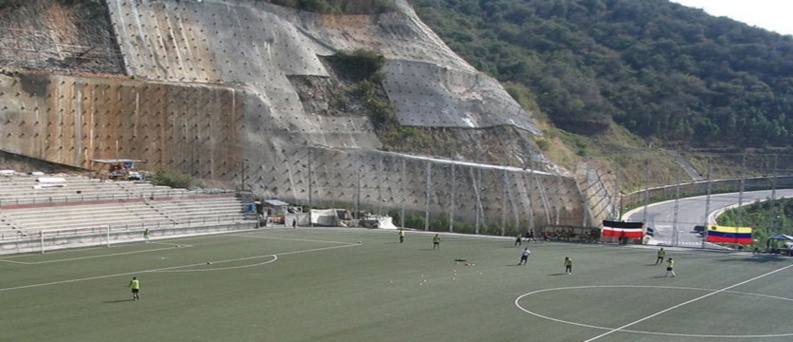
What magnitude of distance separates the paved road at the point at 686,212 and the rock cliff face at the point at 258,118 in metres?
5.40

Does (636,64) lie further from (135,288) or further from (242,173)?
(135,288)

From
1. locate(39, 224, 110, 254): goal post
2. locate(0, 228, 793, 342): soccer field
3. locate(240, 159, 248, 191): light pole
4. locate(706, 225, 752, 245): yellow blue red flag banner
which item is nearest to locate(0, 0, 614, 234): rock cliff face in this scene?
locate(240, 159, 248, 191): light pole

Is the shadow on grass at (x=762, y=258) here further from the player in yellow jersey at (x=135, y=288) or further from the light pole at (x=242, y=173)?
the light pole at (x=242, y=173)

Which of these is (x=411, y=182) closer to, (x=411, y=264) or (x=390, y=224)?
(x=390, y=224)

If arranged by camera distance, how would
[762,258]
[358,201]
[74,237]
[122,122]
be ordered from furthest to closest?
[358,201]
[122,122]
[74,237]
[762,258]

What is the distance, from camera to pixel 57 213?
49.6 meters

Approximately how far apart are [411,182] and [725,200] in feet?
130

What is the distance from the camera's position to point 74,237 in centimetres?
4634

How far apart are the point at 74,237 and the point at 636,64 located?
11065cm

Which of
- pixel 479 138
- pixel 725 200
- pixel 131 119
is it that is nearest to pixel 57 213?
A: pixel 131 119

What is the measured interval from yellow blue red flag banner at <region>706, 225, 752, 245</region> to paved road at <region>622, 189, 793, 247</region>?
12051mm

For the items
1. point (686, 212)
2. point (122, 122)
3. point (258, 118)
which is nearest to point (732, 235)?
point (686, 212)

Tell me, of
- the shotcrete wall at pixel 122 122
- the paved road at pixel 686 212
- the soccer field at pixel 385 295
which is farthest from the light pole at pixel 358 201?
the paved road at pixel 686 212

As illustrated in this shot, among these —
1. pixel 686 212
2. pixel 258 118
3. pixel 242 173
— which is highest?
pixel 258 118
